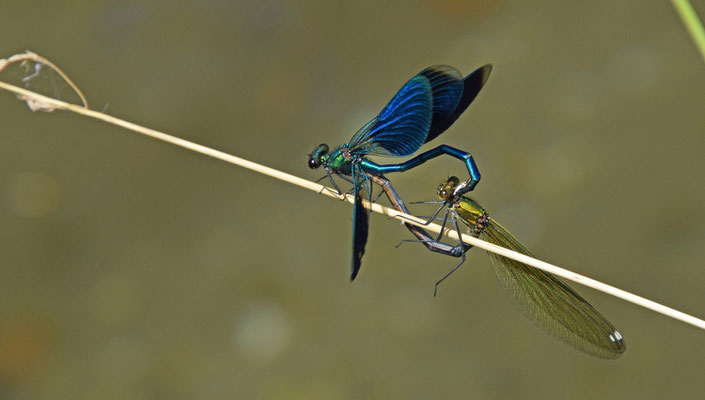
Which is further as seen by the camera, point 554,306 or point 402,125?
point 554,306

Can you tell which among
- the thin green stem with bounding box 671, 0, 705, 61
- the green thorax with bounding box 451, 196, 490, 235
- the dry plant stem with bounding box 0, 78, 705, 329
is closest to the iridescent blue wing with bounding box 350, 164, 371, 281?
the dry plant stem with bounding box 0, 78, 705, 329

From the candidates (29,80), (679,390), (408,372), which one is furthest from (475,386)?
(29,80)

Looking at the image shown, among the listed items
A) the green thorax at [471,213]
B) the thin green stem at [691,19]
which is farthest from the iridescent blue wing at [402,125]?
the thin green stem at [691,19]

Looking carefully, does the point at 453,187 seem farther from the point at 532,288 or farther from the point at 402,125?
the point at 532,288

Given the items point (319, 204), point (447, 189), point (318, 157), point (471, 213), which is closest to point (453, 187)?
point (447, 189)

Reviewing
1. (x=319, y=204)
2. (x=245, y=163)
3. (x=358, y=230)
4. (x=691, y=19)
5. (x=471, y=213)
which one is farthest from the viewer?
(x=319, y=204)

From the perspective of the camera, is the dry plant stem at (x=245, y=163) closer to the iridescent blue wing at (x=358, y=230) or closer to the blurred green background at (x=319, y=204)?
the iridescent blue wing at (x=358, y=230)

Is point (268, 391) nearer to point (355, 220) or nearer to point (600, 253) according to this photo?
point (355, 220)
